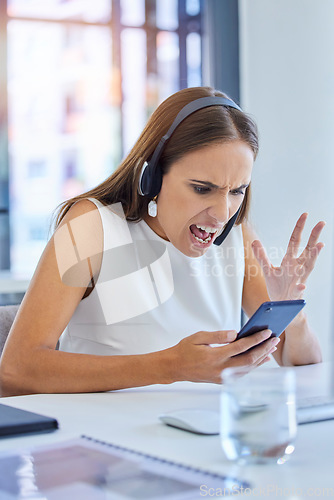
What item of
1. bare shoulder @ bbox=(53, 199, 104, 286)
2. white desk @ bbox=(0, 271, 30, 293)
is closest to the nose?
bare shoulder @ bbox=(53, 199, 104, 286)

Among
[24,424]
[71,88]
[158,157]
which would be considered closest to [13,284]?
[71,88]

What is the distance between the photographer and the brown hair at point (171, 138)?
61.3 inches

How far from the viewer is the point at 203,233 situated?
1.66 metres

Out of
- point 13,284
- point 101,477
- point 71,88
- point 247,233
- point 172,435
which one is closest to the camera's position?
point 101,477

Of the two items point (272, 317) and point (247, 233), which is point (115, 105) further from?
point (272, 317)

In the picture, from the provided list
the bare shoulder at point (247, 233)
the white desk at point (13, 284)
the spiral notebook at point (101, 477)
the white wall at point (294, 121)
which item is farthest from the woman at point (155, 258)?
the white wall at point (294, 121)

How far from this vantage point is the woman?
1.39 metres

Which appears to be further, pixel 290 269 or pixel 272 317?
pixel 290 269

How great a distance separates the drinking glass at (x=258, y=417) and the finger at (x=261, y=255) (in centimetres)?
81

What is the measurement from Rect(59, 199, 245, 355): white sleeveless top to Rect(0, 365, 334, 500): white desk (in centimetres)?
31

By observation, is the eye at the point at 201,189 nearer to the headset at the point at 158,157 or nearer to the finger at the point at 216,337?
the headset at the point at 158,157

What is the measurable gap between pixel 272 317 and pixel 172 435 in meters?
0.34

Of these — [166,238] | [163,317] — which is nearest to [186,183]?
[166,238]

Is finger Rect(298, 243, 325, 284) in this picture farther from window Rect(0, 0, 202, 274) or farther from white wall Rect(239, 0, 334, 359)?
window Rect(0, 0, 202, 274)
